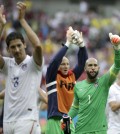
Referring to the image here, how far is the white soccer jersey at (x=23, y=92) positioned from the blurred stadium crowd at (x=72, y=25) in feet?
53.1

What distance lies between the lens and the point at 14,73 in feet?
30.9

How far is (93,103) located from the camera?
10.4 meters

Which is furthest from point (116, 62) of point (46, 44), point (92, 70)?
point (46, 44)

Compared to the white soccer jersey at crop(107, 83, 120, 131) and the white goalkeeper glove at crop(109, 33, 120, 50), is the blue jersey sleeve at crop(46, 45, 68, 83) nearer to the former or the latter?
the white goalkeeper glove at crop(109, 33, 120, 50)

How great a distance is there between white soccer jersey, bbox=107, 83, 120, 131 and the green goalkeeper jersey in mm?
830

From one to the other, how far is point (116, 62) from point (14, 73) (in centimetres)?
158

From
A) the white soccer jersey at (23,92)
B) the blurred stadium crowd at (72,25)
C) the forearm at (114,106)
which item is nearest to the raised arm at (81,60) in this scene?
the forearm at (114,106)

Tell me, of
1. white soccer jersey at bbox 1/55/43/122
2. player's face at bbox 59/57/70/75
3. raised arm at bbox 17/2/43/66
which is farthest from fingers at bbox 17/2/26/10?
player's face at bbox 59/57/70/75

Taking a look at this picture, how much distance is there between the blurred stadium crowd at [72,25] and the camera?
27066 mm

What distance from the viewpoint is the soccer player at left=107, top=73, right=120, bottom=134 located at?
11258 mm

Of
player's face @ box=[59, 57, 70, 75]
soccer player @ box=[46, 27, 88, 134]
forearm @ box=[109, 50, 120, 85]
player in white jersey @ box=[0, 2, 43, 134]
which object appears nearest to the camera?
player in white jersey @ box=[0, 2, 43, 134]

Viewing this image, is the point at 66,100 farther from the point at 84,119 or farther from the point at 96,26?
the point at 96,26

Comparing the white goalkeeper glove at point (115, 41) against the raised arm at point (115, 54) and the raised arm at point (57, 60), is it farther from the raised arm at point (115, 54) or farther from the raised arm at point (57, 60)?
the raised arm at point (57, 60)

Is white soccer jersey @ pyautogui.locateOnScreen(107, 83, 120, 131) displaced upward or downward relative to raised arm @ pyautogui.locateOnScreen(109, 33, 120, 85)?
downward
